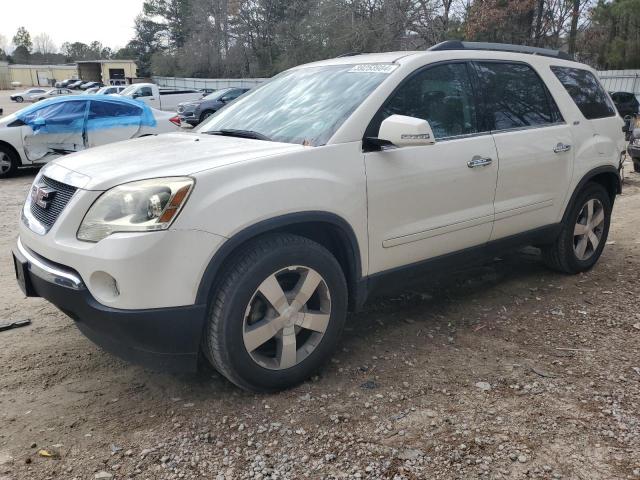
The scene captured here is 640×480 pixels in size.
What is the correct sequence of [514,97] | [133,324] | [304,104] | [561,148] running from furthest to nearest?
[561,148] < [514,97] < [304,104] < [133,324]

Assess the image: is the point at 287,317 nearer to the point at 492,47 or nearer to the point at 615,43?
the point at 492,47

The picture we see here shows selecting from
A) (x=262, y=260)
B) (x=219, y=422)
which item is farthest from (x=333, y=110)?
(x=219, y=422)

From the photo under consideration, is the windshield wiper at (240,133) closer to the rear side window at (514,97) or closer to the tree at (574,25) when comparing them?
the rear side window at (514,97)

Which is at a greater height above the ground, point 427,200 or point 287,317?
point 427,200

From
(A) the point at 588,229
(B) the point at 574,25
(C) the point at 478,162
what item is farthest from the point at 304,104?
(B) the point at 574,25

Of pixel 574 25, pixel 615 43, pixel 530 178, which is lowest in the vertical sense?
pixel 530 178

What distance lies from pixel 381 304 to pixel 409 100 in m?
1.60

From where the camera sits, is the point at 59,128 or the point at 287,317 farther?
the point at 59,128

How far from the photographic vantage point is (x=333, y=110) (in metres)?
3.46

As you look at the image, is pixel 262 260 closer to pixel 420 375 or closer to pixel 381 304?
pixel 420 375

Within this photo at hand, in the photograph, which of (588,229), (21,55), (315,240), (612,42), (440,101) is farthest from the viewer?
(21,55)

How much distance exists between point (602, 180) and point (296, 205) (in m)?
3.37

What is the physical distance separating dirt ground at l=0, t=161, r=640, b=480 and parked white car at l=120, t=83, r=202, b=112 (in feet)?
80.0

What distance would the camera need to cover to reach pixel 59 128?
11086mm
